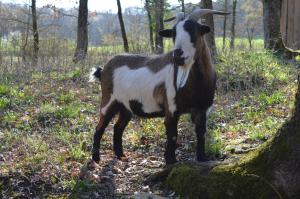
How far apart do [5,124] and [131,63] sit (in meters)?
3.08

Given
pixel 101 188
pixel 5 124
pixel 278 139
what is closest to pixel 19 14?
pixel 5 124

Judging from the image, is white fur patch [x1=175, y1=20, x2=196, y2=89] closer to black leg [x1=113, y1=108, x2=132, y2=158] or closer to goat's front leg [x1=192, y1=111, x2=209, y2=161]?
goat's front leg [x1=192, y1=111, x2=209, y2=161]

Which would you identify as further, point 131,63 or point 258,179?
point 131,63

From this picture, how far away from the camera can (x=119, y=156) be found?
6652mm

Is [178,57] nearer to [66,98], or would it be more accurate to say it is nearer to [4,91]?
[66,98]

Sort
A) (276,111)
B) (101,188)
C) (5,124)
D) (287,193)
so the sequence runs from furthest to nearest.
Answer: (5,124)
(276,111)
(101,188)
(287,193)

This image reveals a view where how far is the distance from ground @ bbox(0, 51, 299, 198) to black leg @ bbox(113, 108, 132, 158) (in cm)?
16

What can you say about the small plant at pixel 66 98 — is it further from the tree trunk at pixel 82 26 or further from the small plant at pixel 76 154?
the tree trunk at pixel 82 26

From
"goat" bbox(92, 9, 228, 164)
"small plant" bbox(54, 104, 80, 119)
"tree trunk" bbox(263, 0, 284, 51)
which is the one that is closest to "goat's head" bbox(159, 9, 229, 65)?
"goat" bbox(92, 9, 228, 164)

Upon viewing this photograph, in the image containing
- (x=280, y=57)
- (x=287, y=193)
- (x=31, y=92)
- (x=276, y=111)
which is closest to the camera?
(x=287, y=193)

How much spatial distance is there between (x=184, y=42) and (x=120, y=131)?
2010mm

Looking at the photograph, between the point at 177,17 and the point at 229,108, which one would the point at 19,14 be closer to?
the point at 229,108

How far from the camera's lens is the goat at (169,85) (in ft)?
18.1

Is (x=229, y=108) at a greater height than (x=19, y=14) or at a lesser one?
lesser
